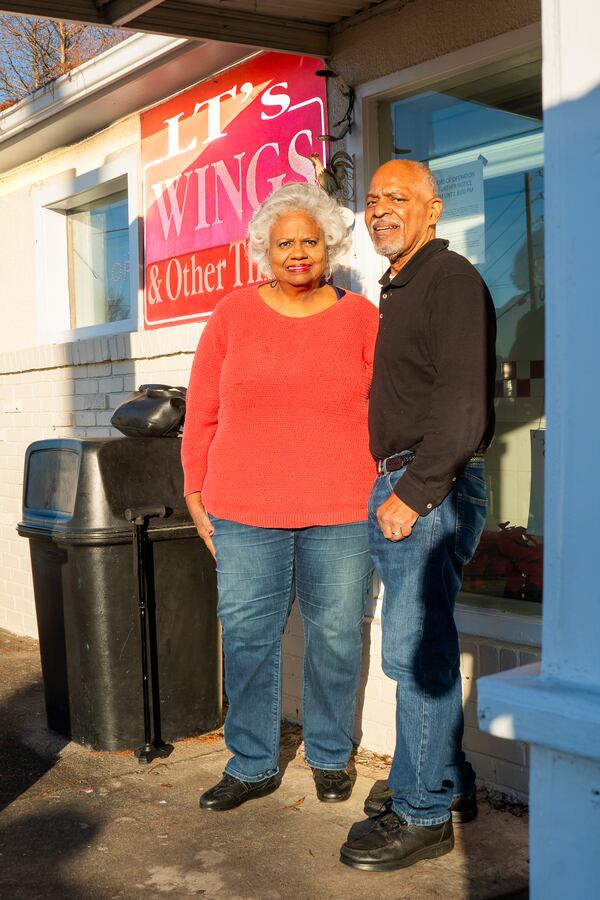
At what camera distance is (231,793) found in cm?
374

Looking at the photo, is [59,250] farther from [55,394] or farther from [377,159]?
[377,159]

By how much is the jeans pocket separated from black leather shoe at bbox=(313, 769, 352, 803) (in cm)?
110

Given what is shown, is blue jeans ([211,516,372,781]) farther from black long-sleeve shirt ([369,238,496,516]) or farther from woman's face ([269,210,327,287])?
woman's face ([269,210,327,287])

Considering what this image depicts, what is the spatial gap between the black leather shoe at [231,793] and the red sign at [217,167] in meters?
2.38

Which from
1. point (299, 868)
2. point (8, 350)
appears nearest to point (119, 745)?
point (299, 868)

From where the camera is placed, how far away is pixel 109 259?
6.83 m

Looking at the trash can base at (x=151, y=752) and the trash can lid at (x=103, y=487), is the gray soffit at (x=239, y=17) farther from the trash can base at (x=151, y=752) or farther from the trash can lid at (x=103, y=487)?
the trash can base at (x=151, y=752)

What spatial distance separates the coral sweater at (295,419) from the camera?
3.52 metres

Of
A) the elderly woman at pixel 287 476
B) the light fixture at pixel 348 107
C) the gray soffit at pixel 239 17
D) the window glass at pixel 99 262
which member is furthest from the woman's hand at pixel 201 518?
the window glass at pixel 99 262

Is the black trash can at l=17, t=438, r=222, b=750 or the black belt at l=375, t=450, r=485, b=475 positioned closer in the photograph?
the black belt at l=375, t=450, r=485, b=475

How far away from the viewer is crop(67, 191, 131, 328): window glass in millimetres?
6656

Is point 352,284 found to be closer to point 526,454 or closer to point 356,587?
point 526,454

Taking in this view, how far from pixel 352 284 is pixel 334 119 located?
0.72m

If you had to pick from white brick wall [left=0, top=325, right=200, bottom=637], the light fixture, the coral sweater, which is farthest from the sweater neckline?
white brick wall [left=0, top=325, right=200, bottom=637]
